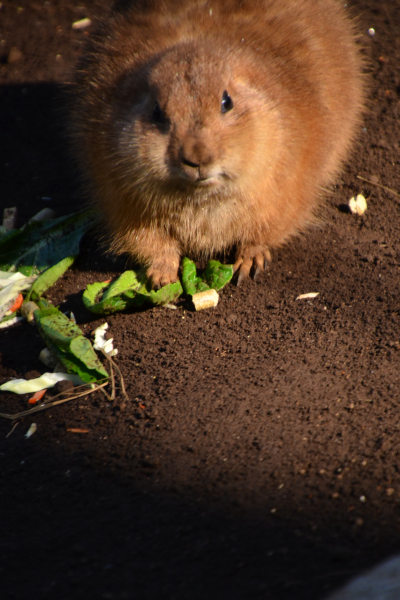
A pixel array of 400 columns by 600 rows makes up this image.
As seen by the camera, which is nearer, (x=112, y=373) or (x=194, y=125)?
(x=194, y=125)

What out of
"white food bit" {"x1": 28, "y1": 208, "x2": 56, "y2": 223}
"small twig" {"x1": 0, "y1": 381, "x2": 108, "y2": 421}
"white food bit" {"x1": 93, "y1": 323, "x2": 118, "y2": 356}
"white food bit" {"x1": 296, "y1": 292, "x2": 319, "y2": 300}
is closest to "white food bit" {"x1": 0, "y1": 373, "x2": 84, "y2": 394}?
"small twig" {"x1": 0, "y1": 381, "x2": 108, "y2": 421}

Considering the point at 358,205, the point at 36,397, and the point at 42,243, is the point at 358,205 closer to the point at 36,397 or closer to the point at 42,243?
the point at 42,243

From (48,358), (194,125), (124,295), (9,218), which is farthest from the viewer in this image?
(9,218)

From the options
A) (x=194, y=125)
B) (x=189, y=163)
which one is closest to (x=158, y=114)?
(x=194, y=125)

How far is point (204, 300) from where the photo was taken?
3.71m

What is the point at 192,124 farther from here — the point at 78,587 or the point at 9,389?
the point at 78,587

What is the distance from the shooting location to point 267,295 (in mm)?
3791

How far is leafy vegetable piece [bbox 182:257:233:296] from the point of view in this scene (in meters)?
3.84

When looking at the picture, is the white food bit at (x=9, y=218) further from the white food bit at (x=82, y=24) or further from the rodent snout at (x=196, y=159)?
the white food bit at (x=82, y=24)

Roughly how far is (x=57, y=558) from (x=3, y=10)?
20.2 ft

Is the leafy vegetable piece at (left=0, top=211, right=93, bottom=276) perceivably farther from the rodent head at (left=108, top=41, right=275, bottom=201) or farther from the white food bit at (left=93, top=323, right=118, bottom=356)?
the rodent head at (left=108, top=41, right=275, bottom=201)

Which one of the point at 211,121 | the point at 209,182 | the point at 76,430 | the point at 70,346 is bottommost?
the point at 76,430

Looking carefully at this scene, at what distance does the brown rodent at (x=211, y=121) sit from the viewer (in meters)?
3.11

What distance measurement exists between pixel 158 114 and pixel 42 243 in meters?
1.57
